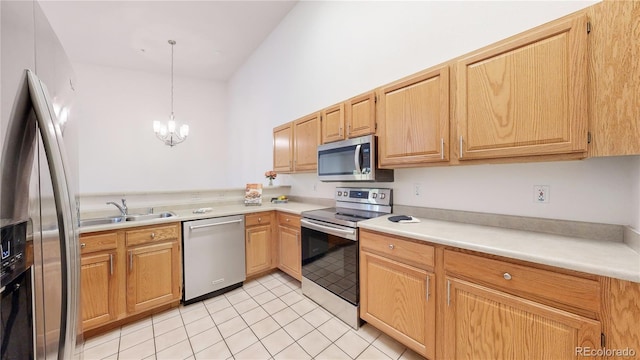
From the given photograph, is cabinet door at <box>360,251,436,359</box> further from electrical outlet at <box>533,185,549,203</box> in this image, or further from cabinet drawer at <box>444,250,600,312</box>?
electrical outlet at <box>533,185,549,203</box>

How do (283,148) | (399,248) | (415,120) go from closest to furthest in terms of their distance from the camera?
(399,248), (415,120), (283,148)

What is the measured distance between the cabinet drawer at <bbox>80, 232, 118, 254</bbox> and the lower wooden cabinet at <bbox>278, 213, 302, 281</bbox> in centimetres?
151

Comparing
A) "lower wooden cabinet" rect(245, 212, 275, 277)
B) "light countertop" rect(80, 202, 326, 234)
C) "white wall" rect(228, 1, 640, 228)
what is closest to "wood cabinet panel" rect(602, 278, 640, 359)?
"white wall" rect(228, 1, 640, 228)

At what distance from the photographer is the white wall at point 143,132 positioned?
4.16 meters

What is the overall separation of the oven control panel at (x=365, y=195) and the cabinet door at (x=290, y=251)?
62 cm

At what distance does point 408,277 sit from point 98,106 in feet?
18.6

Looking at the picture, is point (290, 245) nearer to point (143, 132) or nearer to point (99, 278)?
point (99, 278)

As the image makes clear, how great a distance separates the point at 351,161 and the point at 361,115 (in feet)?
1.42

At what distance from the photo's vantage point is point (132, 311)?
198 centimetres

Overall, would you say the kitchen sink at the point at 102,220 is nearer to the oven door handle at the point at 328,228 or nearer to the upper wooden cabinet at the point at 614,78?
the oven door handle at the point at 328,228

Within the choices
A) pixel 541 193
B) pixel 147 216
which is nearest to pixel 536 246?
pixel 541 193

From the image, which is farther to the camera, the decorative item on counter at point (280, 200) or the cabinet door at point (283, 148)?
the decorative item on counter at point (280, 200)

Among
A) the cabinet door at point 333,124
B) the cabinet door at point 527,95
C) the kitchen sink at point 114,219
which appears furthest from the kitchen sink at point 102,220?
the cabinet door at point 527,95

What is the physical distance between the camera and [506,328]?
116cm
